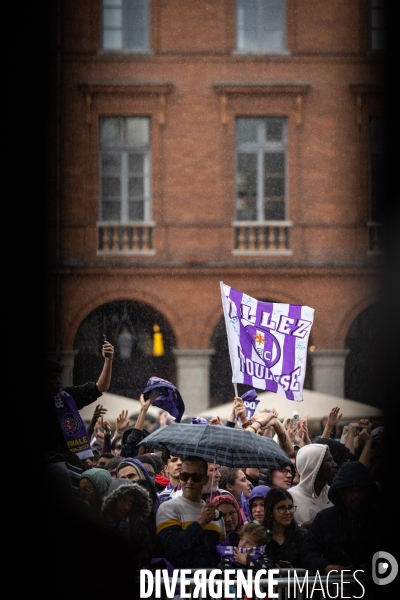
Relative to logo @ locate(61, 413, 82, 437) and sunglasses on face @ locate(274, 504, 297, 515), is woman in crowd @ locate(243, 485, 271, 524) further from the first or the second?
logo @ locate(61, 413, 82, 437)

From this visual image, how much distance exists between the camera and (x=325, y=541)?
515 centimetres

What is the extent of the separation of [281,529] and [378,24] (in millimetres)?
3209

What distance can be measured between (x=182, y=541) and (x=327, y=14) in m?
4.13

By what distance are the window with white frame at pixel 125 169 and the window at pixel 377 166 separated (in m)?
1.82

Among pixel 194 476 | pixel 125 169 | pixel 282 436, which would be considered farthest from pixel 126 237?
pixel 194 476

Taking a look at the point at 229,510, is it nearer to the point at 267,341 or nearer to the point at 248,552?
the point at 248,552

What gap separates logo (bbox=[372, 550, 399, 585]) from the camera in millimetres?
5289

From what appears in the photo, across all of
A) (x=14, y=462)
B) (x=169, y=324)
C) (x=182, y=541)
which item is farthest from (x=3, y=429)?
(x=169, y=324)

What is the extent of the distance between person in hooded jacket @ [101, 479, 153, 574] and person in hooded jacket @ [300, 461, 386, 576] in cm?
78

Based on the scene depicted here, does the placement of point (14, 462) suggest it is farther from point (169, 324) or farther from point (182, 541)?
point (169, 324)

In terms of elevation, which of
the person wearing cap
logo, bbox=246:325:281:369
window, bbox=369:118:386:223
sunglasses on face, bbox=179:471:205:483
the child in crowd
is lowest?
the child in crowd

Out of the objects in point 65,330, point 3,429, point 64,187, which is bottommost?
point 3,429

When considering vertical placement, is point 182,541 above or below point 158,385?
below

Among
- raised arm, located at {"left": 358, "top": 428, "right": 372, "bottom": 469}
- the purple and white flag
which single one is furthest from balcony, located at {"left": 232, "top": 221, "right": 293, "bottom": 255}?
raised arm, located at {"left": 358, "top": 428, "right": 372, "bottom": 469}
